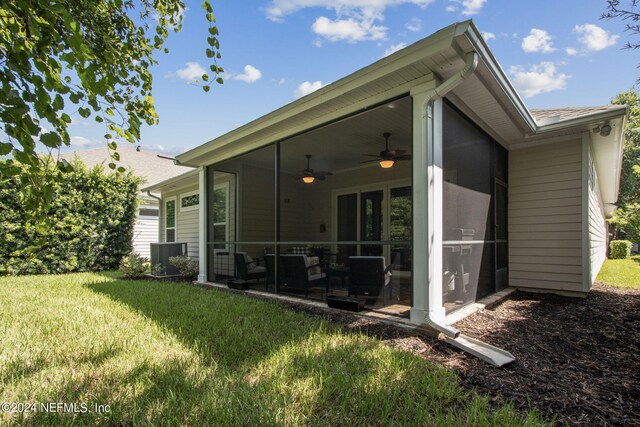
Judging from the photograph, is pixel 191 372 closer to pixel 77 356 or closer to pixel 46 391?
pixel 46 391

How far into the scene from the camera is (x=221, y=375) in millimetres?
2314

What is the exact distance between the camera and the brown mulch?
2.11m

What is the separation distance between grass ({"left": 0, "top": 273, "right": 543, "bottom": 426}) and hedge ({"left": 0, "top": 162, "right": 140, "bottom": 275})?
17.9 ft

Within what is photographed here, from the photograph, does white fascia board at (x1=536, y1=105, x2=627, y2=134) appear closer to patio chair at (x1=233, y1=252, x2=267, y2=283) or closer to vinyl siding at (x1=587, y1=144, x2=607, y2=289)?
vinyl siding at (x1=587, y1=144, x2=607, y2=289)

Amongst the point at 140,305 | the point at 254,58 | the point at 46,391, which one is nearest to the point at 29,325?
the point at 140,305

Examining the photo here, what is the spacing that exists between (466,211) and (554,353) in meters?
1.86

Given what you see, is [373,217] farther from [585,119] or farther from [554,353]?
[554,353]

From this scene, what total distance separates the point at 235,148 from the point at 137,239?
8146mm

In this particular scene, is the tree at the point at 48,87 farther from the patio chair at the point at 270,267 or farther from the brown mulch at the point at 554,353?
the patio chair at the point at 270,267

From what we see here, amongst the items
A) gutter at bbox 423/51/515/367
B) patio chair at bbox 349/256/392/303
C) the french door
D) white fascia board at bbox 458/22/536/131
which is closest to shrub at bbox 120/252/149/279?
the french door

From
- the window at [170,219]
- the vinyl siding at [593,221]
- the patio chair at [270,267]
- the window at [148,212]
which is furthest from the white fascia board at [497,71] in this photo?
the window at [148,212]

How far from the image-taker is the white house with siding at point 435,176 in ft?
11.4

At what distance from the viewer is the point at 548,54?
7734mm

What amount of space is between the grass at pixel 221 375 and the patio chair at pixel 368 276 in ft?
3.06
